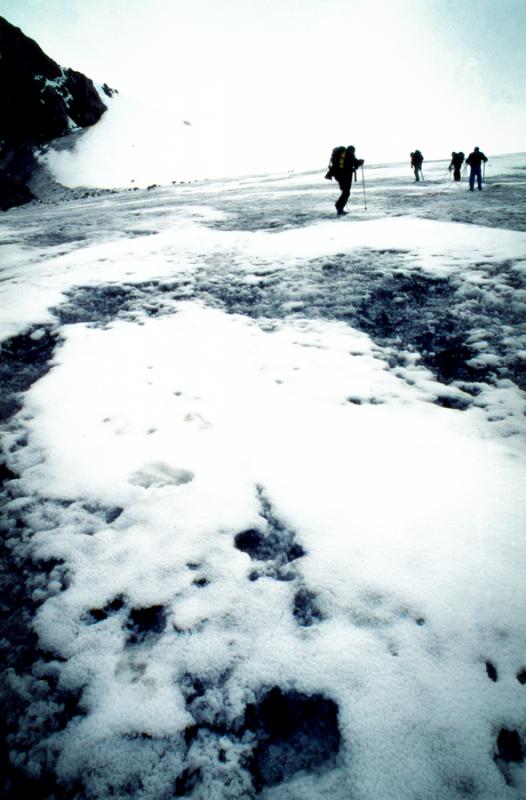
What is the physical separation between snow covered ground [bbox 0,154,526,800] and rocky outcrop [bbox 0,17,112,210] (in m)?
45.1

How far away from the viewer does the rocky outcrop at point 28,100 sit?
39031 mm

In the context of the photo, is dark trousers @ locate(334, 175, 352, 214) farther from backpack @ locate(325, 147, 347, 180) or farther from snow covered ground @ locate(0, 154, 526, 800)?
snow covered ground @ locate(0, 154, 526, 800)

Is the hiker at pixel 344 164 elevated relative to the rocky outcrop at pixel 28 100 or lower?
lower

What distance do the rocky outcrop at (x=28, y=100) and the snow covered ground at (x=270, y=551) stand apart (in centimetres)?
4515

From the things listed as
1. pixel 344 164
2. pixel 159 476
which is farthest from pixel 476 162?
pixel 159 476

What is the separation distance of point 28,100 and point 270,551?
54257 mm

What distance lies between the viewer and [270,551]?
2266 millimetres

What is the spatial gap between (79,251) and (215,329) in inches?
207

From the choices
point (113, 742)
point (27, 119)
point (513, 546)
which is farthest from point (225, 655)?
point (27, 119)

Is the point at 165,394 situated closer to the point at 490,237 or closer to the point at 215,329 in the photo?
the point at 215,329

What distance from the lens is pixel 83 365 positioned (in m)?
4.08

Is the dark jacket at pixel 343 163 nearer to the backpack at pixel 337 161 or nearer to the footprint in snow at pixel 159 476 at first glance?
the backpack at pixel 337 161

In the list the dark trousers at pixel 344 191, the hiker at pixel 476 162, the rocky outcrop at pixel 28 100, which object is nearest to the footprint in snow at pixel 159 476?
the dark trousers at pixel 344 191

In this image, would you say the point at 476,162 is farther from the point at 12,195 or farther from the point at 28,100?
the point at 28,100
